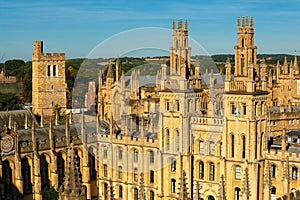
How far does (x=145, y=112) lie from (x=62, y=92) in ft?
40.4

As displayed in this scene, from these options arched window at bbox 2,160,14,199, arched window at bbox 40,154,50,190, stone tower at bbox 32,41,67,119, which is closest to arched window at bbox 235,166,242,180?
arched window at bbox 40,154,50,190

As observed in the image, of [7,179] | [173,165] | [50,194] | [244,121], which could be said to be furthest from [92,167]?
[244,121]

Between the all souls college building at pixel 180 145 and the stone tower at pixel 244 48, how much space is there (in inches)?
2.6

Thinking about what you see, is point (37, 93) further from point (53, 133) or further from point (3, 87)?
point (3, 87)

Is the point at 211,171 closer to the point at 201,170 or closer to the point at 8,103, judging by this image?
the point at 201,170

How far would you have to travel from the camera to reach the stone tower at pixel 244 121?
3575 centimetres

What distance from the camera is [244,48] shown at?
3741 cm

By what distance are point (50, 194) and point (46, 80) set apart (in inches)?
789

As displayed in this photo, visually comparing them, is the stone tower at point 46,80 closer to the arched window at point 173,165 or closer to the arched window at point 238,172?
the arched window at point 173,165

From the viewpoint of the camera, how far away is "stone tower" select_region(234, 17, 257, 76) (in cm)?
3734

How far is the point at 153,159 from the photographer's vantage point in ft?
135

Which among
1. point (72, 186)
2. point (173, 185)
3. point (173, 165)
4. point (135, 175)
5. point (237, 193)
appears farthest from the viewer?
point (135, 175)

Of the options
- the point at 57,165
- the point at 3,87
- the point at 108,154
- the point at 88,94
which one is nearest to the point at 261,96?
the point at 108,154

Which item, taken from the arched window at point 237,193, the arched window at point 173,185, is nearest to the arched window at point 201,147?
the arched window at point 173,185
